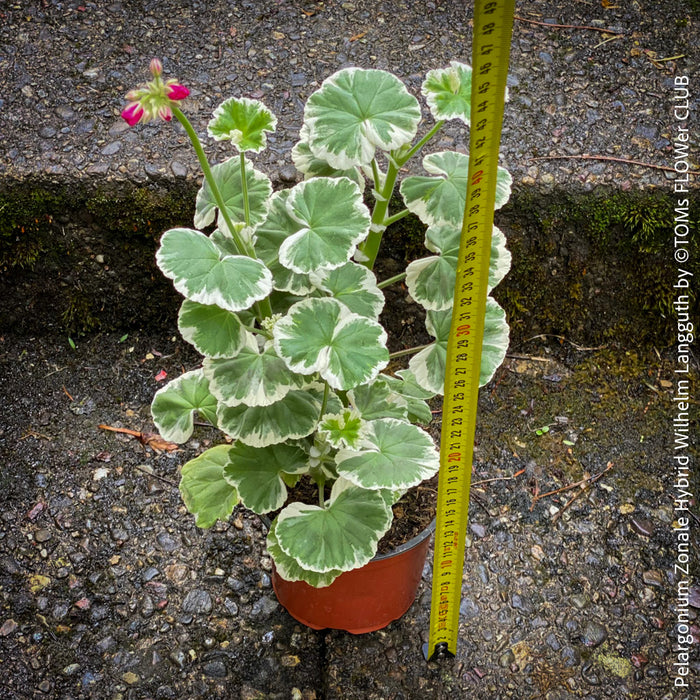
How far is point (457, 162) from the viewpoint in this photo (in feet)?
3.60

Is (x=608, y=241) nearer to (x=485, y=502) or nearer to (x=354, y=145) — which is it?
(x=485, y=502)

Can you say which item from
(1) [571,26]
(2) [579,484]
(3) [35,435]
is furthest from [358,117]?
(1) [571,26]

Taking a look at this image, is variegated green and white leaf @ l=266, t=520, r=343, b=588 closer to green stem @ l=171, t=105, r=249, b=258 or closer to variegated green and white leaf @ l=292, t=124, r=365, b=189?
green stem @ l=171, t=105, r=249, b=258

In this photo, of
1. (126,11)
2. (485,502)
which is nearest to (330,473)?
(485,502)

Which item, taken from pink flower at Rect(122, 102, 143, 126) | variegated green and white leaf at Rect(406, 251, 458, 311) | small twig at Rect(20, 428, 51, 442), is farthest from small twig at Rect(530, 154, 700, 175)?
small twig at Rect(20, 428, 51, 442)

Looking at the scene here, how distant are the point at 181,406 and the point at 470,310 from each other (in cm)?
52

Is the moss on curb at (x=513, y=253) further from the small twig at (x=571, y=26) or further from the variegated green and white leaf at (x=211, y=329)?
the variegated green and white leaf at (x=211, y=329)

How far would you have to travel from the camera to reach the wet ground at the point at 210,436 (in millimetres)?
1462

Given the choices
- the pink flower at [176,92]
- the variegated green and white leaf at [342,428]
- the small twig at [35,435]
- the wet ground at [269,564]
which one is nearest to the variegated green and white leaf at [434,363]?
the variegated green and white leaf at [342,428]

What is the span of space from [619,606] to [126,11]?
2017mm

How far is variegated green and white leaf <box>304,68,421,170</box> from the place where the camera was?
3.26ft

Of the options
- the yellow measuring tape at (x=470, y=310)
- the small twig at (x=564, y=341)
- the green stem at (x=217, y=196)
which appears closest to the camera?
the yellow measuring tape at (x=470, y=310)

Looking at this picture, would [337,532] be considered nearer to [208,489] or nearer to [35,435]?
[208,489]

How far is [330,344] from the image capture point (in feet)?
3.32
